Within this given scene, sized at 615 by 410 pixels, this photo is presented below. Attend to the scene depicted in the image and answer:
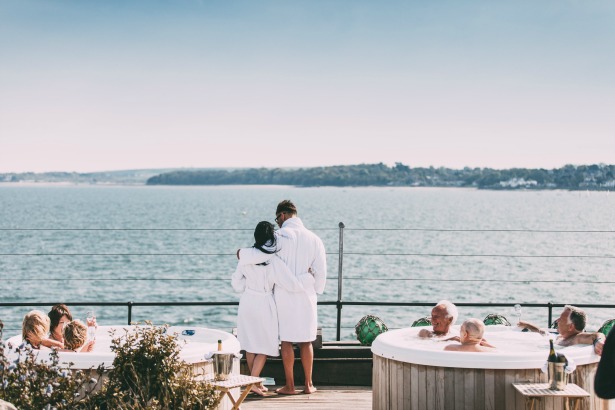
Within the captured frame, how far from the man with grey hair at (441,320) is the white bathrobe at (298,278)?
2.48 feet

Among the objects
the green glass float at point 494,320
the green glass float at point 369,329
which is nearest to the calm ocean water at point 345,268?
the green glass float at point 494,320

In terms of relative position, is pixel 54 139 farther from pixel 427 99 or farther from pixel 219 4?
pixel 219 4

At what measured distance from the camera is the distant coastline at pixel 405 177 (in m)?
41.4

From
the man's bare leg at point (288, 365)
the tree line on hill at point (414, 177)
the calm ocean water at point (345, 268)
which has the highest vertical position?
the tree line on hill at point (414, 177)

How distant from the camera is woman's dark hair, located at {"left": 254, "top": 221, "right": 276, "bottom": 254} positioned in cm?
562

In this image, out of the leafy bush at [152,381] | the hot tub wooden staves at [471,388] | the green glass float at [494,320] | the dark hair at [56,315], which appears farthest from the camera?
the green glass float at [494,320]

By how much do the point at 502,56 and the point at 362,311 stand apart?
13658mm

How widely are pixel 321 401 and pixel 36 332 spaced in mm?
1865

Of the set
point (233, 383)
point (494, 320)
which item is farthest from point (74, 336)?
point (494, 320)

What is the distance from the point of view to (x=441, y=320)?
18.2ft

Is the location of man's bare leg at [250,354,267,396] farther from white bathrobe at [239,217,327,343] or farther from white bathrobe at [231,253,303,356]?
white bathrobe at [239,217,327,343]

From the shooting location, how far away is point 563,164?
150ft

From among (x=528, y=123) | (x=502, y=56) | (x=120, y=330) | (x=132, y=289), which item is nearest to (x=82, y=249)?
(x=132, y=289)

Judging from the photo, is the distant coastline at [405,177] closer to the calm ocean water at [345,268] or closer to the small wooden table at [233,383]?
the calm ocean water at [345,268]
